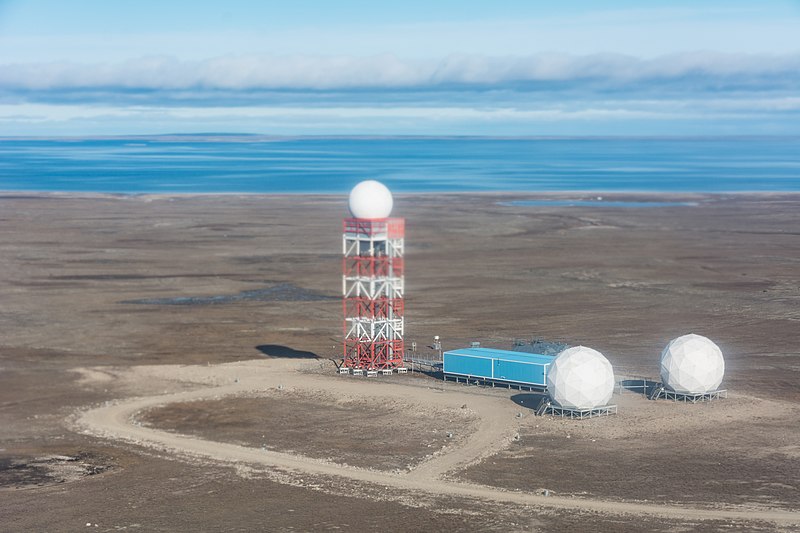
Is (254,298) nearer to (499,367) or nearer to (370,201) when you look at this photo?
(370,201)

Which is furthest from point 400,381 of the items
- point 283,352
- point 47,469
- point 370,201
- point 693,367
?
point 47,469

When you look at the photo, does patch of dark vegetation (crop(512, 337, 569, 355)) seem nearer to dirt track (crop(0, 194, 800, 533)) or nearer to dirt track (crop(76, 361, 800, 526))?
dirt track (crop(0, 194, 800, 533))

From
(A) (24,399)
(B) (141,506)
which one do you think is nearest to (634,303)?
(A) (24,399)

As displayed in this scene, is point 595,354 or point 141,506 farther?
point 595,354

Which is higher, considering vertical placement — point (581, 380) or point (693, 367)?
point (693, 367)


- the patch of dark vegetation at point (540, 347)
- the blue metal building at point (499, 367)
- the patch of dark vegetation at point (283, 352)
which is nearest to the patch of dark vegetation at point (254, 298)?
the patch of dark vegetation at point (283, 352)

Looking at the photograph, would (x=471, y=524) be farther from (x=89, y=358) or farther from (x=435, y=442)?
(x=89, y=358)

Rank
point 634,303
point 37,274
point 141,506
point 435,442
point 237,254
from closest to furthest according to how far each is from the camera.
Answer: point 141,506 → point 435,442 → point 634,303 → point 37,274 → point 237,254

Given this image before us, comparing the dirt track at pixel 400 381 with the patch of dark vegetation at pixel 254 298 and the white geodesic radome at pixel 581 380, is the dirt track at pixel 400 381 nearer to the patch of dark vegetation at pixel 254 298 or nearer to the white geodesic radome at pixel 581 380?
the patch of dark vegetation at pixel 254 298
